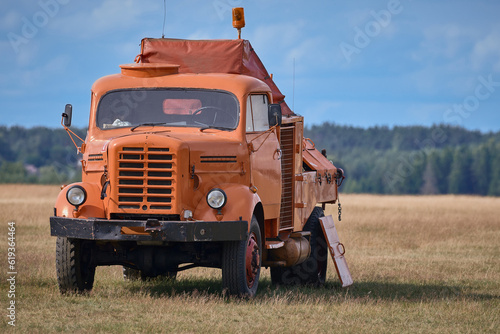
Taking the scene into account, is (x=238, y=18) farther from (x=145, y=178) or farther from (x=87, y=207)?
(x=87, y=207)

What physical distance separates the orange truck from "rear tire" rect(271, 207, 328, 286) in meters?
0.83

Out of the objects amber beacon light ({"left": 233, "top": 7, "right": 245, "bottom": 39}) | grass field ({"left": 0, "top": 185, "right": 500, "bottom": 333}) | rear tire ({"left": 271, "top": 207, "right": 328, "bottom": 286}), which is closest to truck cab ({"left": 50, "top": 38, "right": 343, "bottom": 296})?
grass field ({"left": 0, "top": 185, "right": 500, "bottom": 333})

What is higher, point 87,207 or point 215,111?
point 215,111

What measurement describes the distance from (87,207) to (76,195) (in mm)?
204

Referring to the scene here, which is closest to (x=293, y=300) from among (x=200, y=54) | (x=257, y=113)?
(x=257, y=113)

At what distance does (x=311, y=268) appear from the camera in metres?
15.2

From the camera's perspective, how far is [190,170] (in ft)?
37.8

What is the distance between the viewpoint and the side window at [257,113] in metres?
12.7

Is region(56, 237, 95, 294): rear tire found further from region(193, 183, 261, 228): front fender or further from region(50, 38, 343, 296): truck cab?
region(193, 183, 261, 228): front fender

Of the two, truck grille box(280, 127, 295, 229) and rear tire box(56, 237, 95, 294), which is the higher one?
truck grille box(280, 127, 295, 229)

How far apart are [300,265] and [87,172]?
4657 mm

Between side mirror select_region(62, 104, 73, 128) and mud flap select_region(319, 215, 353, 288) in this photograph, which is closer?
side mirror select_region(62, 104, 73, 128)

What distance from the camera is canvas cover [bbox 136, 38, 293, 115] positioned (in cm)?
1364

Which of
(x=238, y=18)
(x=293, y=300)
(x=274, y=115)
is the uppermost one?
(x=238, y=18)
